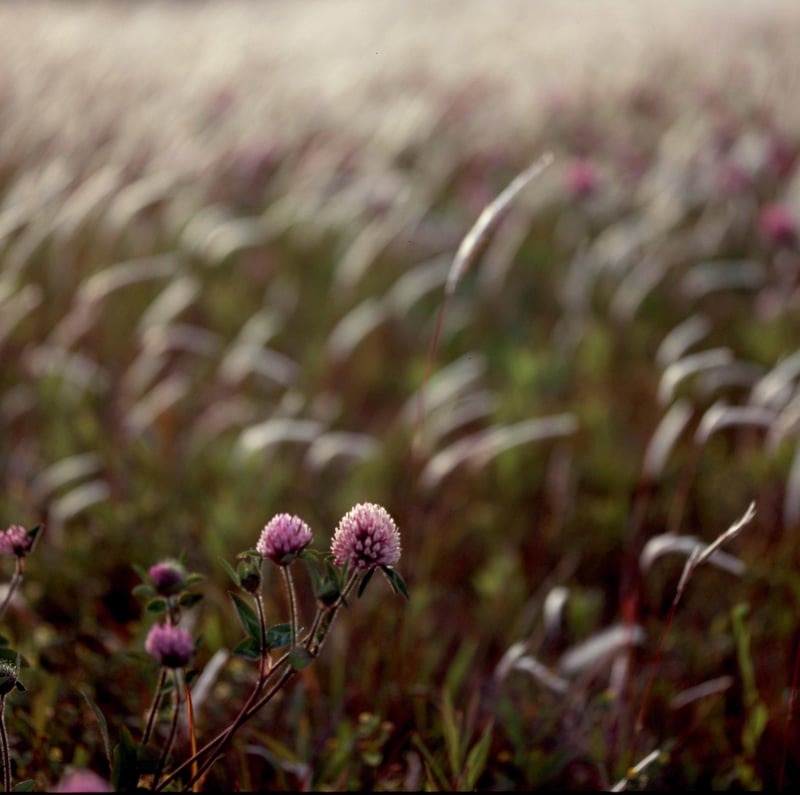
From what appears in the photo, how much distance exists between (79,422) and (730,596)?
5.00 feet

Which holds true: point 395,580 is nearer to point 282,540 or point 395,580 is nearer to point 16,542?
point 282,540

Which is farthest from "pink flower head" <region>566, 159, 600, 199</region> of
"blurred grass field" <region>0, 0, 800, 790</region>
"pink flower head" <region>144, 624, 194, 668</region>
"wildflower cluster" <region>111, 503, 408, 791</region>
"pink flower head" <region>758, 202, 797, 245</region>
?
"pink flower head" <region>144, 624, 194, 668</region>

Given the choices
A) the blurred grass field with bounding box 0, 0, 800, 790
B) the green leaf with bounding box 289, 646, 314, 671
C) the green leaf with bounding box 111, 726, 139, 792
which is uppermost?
the green leaf with bounding box 289, 646, 314, 671

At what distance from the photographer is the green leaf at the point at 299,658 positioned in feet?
2.67

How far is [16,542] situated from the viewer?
0.87 metres

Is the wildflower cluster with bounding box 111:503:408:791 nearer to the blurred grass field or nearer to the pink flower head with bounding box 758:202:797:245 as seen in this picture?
the blurred grass field

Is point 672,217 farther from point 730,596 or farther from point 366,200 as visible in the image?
point 730,596

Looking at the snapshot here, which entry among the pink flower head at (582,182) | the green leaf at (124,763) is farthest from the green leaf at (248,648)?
the pink flower head at (582,182)

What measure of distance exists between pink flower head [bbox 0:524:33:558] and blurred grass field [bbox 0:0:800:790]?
0.46 feet

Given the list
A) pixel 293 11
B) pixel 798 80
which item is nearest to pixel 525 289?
A: pixel 798 80

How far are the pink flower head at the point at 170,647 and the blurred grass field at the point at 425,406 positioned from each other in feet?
0.36

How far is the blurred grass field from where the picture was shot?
144cm

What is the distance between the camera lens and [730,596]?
182 cm

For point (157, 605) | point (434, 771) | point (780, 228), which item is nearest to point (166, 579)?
point (157, 605)
